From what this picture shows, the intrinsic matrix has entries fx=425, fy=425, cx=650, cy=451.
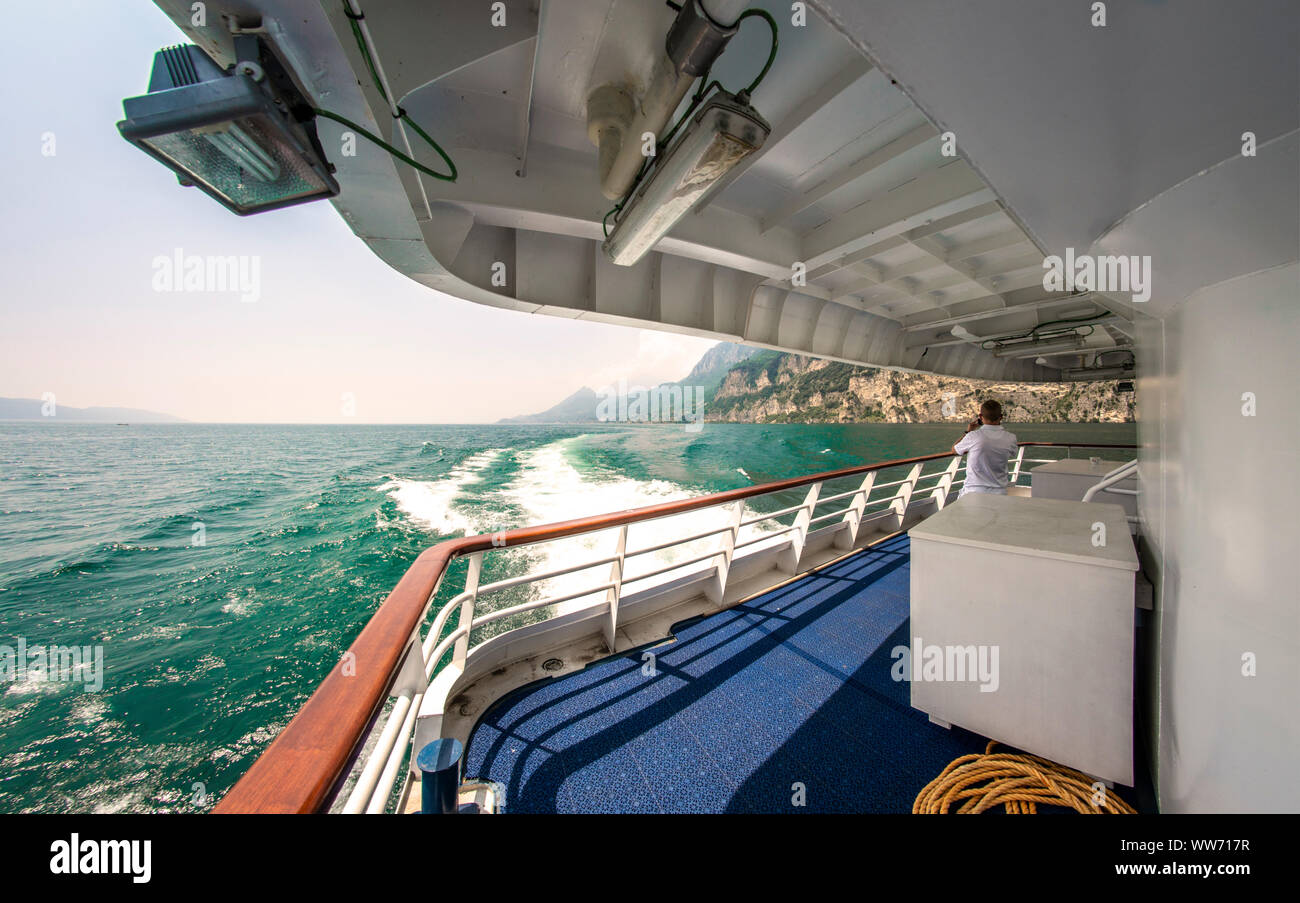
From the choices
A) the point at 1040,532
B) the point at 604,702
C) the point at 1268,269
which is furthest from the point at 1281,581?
the point at 604,702

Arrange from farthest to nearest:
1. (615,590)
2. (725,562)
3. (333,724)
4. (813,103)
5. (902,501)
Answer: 1. (902,501)
2. (725,562)
3. (615,590)
4. (813,103)
5. (333,724)

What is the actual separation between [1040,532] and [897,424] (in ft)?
166

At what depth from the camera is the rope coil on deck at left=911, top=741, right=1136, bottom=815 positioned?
151 centimetres

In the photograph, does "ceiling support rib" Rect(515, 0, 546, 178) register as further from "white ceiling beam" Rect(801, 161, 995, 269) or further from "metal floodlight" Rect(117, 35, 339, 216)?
"white ceiling beam" Rect(801, 161, 995, 269)

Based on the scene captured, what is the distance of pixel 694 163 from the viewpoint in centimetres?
157

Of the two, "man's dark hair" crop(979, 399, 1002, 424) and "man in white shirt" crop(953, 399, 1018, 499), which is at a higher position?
"man's dark hair" crop(979, 399, 1002, 424)

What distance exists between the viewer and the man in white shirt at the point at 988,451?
346 centimetres

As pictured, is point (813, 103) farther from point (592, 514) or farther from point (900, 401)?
point (900, 401)

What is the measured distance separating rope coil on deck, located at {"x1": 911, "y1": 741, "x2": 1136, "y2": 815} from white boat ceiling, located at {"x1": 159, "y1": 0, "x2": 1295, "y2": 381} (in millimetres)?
1842

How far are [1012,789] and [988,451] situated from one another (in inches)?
108

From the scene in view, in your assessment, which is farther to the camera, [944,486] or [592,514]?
[592,514]

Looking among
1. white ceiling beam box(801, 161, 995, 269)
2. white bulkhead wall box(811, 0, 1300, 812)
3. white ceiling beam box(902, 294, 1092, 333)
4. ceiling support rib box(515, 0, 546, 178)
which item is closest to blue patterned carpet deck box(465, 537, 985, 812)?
white bulkhead wall box(811, 0, 1300, 812)

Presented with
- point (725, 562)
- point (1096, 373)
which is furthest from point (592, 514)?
point (1096, 373)

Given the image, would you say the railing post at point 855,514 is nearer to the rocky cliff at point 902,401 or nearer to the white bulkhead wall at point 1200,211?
the white bulkhead wall at point 1200,211
